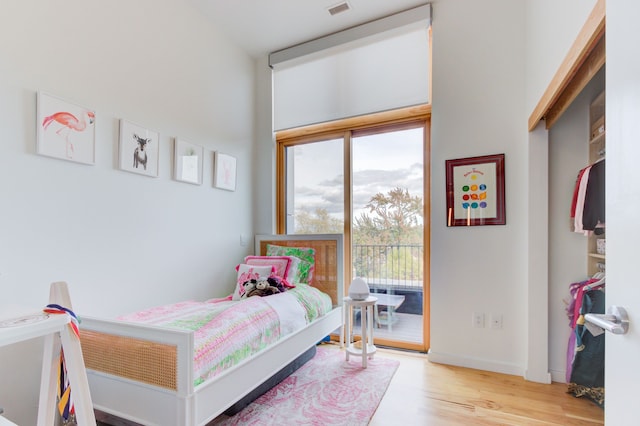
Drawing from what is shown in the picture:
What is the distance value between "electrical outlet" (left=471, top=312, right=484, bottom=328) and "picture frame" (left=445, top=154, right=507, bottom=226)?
0.75 meters

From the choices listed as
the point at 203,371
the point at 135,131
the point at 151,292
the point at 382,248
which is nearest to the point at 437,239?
the point at 382,248

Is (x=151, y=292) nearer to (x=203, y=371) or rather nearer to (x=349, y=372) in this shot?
(x=203, y=371)

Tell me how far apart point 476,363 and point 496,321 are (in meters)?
0.39

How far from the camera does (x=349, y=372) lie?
2.52 metres

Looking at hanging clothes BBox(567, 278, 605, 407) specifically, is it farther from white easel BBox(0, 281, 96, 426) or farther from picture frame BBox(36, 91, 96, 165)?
picture frame BBox(36, 91, 96, 165)

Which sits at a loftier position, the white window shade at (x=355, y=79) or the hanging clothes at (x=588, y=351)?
the white window shade at (x=355, y=79)

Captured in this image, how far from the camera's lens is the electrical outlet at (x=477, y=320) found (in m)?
2.61

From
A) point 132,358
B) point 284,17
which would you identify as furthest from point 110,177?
point 284,17

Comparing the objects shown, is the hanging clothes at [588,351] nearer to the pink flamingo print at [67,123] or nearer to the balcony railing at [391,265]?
the balcony railing at [391,265]

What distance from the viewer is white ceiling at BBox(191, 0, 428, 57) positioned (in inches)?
109

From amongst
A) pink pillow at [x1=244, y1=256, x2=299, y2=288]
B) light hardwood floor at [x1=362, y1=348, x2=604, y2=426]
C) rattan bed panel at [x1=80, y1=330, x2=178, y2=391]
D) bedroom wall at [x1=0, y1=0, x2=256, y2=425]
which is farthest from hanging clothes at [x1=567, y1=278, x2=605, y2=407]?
bedroom wall at [x1=0, y1=0, x2=256, y2=425]

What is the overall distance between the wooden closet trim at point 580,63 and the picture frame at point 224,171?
2607 millimetres

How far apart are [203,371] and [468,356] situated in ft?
7.13

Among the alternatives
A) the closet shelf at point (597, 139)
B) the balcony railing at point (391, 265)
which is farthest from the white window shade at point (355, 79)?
the balcony railing at point (391, 265)
